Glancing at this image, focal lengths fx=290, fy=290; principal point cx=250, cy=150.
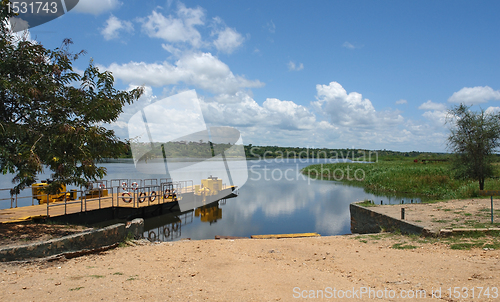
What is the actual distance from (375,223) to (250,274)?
8.97 m

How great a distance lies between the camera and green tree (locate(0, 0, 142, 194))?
7.16 m

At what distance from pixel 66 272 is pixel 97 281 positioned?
0.97m

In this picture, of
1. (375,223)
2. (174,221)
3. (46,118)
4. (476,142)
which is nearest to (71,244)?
(46,118)

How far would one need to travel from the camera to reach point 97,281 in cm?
508

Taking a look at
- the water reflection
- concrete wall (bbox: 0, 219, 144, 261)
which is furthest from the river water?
concrete wall (bbox: 0, 219, 144, 261)

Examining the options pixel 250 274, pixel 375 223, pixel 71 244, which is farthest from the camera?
pixel 375 223

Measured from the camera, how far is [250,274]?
5.79 m

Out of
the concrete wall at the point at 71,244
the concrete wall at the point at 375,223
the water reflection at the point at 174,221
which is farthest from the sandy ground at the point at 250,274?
the water reflection at the point at 174,221

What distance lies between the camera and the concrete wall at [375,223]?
9.77 m

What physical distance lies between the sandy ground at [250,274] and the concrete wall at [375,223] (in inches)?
76.1

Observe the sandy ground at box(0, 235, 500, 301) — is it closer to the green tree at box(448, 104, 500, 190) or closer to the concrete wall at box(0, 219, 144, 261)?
the concrete wall at box(0, 219, 144, 261)

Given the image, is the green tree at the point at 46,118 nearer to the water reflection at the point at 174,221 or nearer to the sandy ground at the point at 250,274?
the sandy ground at the point at 250,274

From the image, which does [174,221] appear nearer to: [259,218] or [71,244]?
[259,218]

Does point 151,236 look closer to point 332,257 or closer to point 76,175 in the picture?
point 76,175
